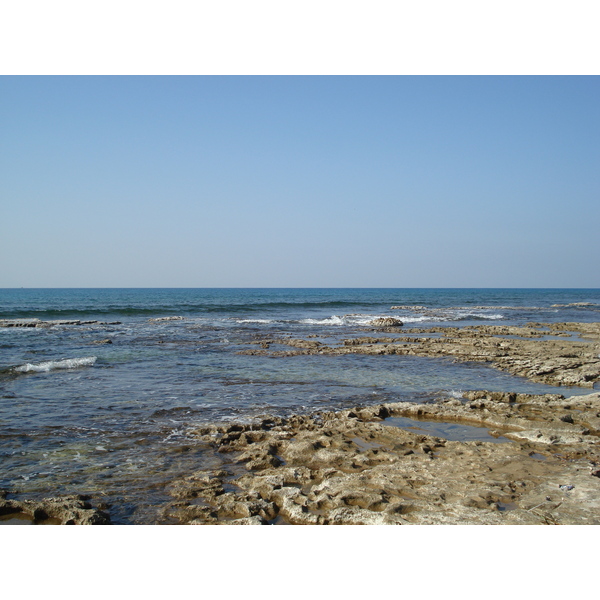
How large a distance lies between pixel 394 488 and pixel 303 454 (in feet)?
5.27

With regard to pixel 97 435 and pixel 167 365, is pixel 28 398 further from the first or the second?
pixel 167 365

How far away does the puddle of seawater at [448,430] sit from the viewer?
707cm

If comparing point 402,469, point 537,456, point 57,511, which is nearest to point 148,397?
point 57,511

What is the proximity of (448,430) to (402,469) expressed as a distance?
2.33 meters

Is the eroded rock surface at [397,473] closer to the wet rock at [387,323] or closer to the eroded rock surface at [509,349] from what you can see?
the eroded rock surface at [509,349]

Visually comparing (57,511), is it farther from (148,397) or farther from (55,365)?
(55,365)

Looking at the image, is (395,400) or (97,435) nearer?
(97,435)

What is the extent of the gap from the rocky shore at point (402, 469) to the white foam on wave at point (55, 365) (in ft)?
26.8

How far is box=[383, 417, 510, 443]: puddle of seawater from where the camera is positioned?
7074mm

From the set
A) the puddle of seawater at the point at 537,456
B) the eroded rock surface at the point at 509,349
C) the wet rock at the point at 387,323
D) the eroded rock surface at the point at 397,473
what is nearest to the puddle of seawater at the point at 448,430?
the eroded rock surface at the point at 397,473

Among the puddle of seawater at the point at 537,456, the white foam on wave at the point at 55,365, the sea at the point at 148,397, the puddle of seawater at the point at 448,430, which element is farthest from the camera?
the white foam on wave at the point at 55,365

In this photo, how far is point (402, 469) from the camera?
556 cm
